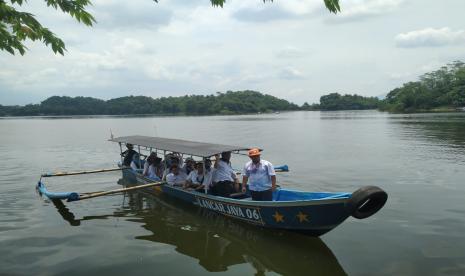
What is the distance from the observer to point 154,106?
176125 mm

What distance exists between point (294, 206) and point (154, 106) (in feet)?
561

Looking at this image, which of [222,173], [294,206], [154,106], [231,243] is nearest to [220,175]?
[222,173]

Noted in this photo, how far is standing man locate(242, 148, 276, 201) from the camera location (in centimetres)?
1076

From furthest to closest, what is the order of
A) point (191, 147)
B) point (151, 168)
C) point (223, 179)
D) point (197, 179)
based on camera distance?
point (151, 168)
point (191, 147)
point (197, 179)
point (223, 179)

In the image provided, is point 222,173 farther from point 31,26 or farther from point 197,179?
point 31,26

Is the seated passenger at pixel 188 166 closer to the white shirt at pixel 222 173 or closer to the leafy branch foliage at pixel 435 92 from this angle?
the white shirt at pixel 222 173

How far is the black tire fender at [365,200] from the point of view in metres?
8.16

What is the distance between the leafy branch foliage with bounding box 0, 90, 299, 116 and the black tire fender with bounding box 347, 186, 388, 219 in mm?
155031

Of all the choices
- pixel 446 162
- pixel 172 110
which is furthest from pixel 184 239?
pixel 172 110

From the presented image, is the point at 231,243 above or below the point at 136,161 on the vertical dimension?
below

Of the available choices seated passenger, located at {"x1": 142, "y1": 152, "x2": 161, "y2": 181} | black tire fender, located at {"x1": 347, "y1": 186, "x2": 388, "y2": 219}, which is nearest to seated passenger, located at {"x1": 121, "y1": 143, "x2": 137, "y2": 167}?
seated passenger, located at {"x1": 142, "y1": 152, "x2": 161, "y2": 181}

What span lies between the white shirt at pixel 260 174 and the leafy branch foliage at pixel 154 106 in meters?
153

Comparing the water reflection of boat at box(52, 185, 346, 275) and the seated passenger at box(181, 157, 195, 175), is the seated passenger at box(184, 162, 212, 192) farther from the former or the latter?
the water reflection of boat at box(52, 185, 346, 275)

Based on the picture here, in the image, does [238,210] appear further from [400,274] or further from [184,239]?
[400,274]
